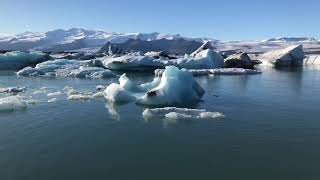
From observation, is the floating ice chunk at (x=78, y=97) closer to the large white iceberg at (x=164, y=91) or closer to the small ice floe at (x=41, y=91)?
the large white iceberg at (x=164, y=91)

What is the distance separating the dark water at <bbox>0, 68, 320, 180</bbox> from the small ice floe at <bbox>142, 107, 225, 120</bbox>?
37 cm

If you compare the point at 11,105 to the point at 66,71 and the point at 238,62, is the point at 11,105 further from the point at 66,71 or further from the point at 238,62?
the point at 238,62

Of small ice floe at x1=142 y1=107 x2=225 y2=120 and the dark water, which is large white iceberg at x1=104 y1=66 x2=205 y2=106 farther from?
small ice floe at x1=142 y1=107 x2=225 y2=120

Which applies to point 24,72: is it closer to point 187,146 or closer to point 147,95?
point 147,95

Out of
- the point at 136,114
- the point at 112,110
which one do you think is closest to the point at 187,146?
the point at 136,114

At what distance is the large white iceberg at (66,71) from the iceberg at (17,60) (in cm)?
725

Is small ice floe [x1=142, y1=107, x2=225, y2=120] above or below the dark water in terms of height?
above

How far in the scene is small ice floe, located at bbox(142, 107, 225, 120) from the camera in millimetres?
11664

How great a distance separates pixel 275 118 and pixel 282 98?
438 centimetres

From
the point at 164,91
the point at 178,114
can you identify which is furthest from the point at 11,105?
the point at 178,114

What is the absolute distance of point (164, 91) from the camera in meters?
14.2

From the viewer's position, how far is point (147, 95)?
1412 centimetres

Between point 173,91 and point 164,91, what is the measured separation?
378 millimetres

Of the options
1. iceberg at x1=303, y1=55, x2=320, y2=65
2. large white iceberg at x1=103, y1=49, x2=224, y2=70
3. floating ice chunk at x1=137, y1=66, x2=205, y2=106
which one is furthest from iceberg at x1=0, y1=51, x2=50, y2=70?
iceberg at x1=303, y1=55, x2=320, y2=65
